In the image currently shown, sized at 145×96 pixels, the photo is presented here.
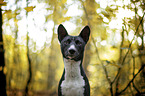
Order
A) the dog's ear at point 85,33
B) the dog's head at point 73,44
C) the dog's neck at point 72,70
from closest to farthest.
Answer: the dog's head at point 73,44 < the dog's neck at point 72,70 < the dog's ear at point 85,33

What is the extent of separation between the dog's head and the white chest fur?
0.15 meters

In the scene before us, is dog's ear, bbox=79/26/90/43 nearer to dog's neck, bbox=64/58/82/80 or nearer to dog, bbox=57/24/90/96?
dog, bbox=57/24/90/96

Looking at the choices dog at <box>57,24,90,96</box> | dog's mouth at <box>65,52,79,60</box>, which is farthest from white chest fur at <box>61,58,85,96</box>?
dog's mouth at <box>65,52,79,60</box>

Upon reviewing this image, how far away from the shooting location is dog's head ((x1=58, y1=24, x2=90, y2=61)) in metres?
2.02

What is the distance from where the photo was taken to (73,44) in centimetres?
211

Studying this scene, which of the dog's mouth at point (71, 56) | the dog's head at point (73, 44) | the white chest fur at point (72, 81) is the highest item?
the dog's head at point (73, 44)

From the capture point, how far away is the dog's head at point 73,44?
79.3 inches

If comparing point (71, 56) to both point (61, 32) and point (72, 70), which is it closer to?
point (72, 70)

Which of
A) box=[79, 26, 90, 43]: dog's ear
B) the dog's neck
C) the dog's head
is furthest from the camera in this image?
box=[79, 26, 90, 43]: dog's ear

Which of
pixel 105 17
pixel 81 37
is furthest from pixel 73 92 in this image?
pixel 105 17

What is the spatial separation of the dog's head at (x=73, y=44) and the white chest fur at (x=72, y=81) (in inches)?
5.9

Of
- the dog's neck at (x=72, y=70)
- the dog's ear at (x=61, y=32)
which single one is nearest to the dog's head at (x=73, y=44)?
the dog's ear at (x=61, y=32)

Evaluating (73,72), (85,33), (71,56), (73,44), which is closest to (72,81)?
(73,72)

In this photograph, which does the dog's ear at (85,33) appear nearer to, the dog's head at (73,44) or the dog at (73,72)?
the dog's head at (73,44)
